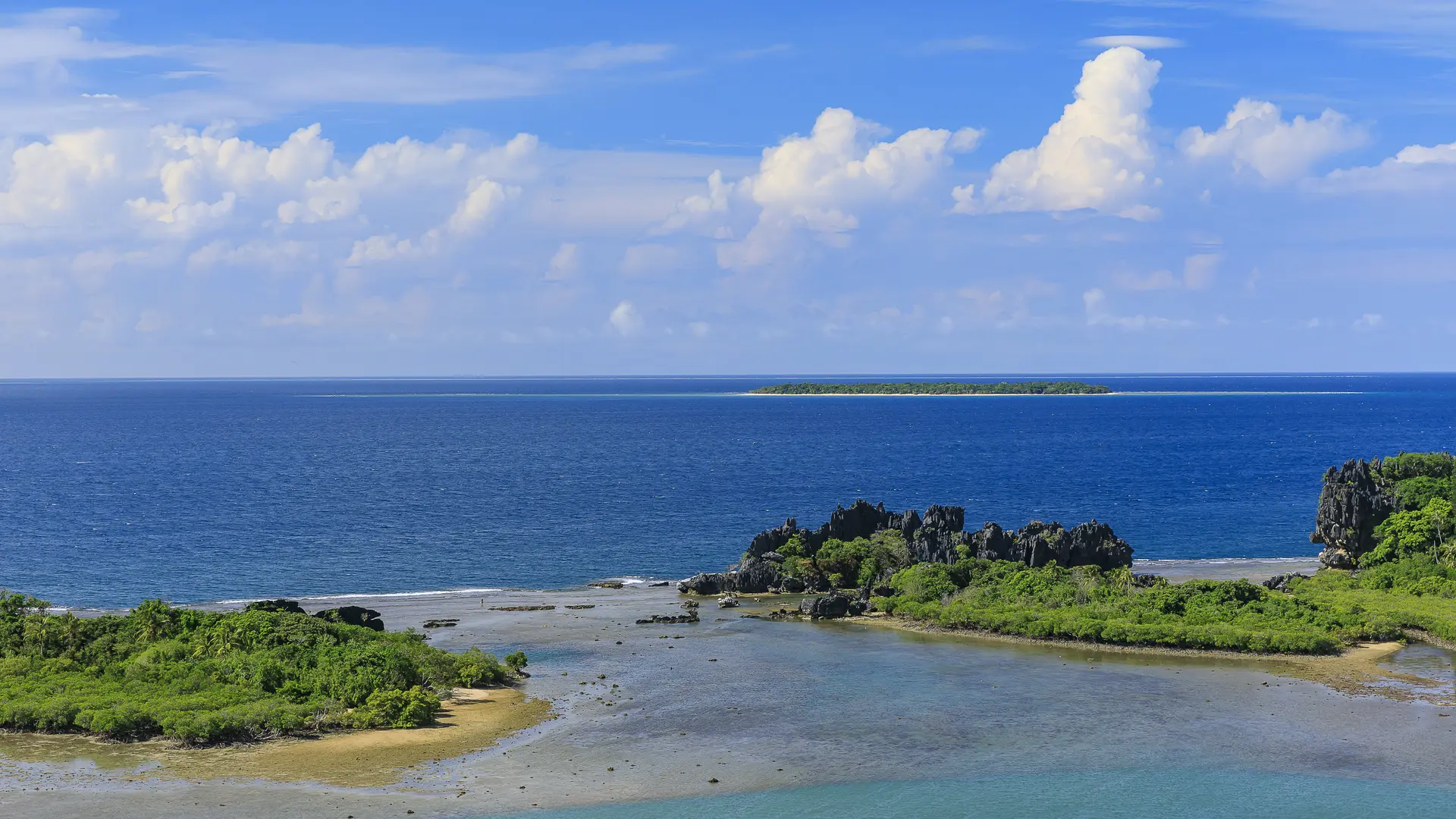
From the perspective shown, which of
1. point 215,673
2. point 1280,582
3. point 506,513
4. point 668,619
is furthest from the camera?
point 506,513

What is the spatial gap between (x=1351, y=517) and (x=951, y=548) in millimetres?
33206

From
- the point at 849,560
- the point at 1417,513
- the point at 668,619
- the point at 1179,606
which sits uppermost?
the point at 1417,513

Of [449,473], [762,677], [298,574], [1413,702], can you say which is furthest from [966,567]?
[449,473]

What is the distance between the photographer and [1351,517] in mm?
95812

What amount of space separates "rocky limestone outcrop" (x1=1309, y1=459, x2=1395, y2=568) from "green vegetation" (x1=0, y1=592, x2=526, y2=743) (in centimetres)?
6749

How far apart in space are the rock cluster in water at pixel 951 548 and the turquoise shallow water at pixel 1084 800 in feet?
137

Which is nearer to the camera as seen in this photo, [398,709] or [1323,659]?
[398,709]

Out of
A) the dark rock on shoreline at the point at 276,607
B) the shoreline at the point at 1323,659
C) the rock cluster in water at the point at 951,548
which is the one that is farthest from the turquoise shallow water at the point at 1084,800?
Answer: the rock cluster in water at the point at 951,548

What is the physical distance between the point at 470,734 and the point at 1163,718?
30584 mm

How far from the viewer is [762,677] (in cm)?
6325

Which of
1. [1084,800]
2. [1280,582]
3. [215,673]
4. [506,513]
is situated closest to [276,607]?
[215,673]

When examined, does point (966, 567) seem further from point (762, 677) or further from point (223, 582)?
point (223, 582)

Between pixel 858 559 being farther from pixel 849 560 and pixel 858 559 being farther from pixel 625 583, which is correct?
pixel 625 583

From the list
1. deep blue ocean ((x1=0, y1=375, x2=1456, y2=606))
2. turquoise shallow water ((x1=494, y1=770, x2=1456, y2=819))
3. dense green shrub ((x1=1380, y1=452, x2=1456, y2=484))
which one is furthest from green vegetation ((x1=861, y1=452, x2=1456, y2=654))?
turquoise shallow water ((x1=494, y1=770, x2=1456, y2=819))
